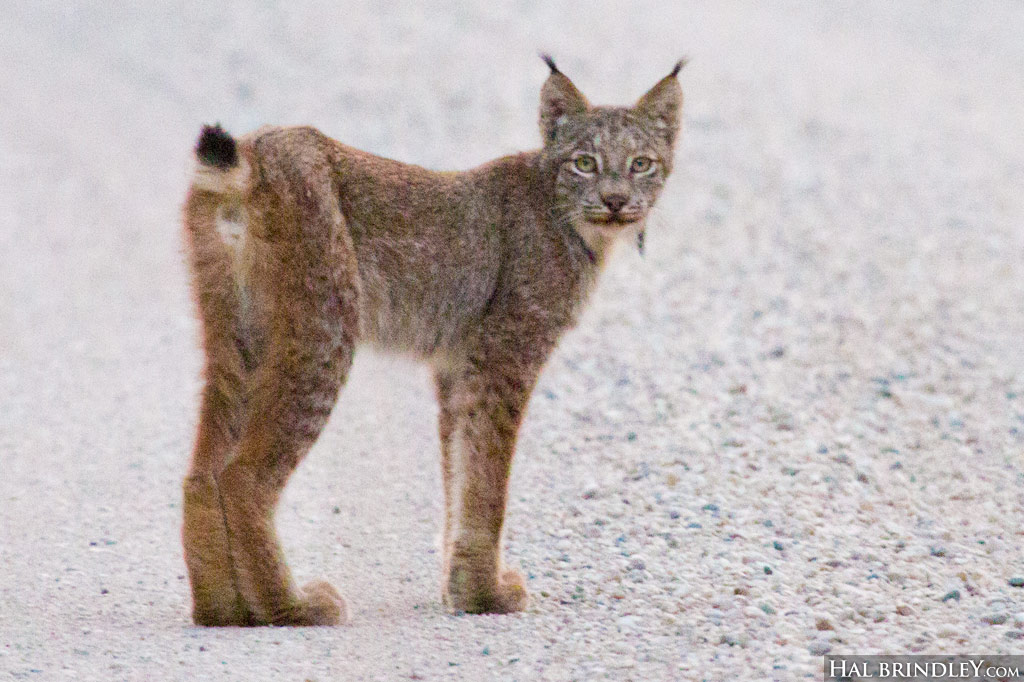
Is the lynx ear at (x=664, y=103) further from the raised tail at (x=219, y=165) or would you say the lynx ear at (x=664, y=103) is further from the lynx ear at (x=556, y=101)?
the raised tail at (x=219, y=165)

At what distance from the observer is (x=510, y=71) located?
1712 cm

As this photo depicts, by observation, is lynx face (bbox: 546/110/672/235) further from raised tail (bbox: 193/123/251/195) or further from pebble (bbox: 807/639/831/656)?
pebble (bbox: 807/639/831/656)

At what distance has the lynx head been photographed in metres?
6.23

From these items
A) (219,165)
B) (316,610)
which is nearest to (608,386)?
(316,610)

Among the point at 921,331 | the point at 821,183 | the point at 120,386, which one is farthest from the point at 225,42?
the point at 921,331

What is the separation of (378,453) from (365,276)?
2515mm

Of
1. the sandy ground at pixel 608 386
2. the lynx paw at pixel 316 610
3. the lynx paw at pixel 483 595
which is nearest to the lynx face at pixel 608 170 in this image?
the sandy ground at pixel 608 386

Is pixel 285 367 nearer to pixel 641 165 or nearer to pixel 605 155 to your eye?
pixel 605 155

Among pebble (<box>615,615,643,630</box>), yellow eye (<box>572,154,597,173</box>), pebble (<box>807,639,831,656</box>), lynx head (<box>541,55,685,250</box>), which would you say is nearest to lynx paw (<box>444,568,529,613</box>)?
pebble (<box>615,615,643,630</box>)

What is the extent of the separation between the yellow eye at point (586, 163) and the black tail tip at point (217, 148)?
1610mm

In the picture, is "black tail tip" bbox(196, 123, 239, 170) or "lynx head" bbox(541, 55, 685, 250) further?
"lynx head" bbox(541, 55, 685, 250)

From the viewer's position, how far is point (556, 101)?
646cm

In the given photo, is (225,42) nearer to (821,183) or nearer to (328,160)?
(821,183)

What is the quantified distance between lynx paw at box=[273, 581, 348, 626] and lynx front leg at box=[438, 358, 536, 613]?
527 millimetres
